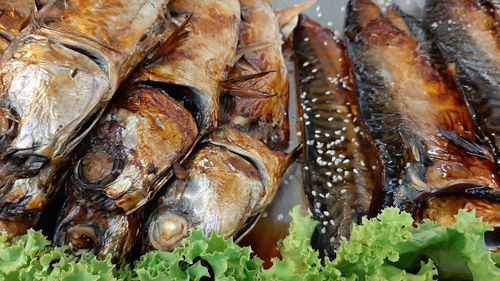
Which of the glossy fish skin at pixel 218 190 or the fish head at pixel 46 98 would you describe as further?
the glossy fish skin at pixel 218 190

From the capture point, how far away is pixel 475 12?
3.36m

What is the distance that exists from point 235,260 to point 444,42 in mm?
1878

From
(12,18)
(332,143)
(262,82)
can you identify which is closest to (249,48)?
(262,82)

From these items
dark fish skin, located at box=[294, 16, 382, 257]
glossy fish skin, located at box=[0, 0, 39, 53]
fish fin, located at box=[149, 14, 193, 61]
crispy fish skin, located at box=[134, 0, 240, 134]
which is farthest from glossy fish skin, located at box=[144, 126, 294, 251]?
glossy fish skin, located at box=[0, 0, 39, 53]

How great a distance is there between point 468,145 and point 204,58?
4.17 ft

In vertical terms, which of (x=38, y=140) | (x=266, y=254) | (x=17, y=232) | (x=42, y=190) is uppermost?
(x=38, y=140)

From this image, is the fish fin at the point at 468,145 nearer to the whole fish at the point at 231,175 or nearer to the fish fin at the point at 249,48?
the whole fish at the point at 231,175

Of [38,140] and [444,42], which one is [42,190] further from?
[444,42]

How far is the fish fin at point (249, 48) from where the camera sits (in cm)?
306

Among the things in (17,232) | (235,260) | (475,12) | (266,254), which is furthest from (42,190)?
(475,12)

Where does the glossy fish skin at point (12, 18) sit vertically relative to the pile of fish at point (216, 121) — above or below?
above

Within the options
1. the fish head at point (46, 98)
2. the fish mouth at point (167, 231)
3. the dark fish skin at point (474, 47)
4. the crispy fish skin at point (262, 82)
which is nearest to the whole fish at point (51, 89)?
the fish head at point (46, 98)

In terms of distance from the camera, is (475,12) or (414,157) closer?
(414,157)

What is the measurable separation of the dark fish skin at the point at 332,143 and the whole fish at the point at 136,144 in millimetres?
642
